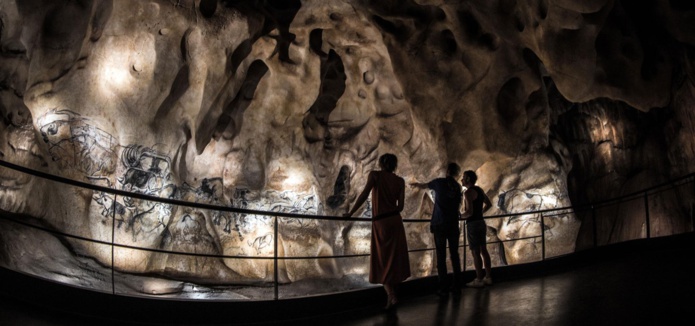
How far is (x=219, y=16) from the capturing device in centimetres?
1248

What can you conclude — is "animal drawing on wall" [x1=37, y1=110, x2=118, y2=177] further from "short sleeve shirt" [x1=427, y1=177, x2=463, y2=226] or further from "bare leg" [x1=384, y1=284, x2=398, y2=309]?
"bare leg" [x1=384, y1=284, x2=398, y2=309]

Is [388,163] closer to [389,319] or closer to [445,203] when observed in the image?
[445,203]

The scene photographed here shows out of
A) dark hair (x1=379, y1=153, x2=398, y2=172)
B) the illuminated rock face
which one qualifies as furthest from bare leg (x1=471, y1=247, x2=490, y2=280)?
the illuminated rock face

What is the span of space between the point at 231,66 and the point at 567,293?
9373 mm

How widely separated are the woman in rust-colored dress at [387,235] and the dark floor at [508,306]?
0.31 metres

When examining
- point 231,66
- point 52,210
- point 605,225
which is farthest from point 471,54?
point 52,210

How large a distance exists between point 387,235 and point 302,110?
10.2 meters

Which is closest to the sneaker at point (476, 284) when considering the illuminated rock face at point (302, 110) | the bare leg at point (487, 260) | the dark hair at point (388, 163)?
the bare leg at point (487, 260)

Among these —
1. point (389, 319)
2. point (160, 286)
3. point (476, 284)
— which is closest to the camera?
point (389, 319)

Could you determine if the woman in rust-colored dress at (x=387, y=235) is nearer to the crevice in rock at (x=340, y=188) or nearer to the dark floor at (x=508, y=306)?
the dark floor at (x=508, y=306)

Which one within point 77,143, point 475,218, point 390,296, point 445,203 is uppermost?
point 77,143

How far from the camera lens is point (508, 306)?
207 inches

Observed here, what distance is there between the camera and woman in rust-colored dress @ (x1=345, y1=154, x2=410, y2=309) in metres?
5.56

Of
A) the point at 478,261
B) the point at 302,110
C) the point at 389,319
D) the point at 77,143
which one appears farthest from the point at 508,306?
the point at 302,110
